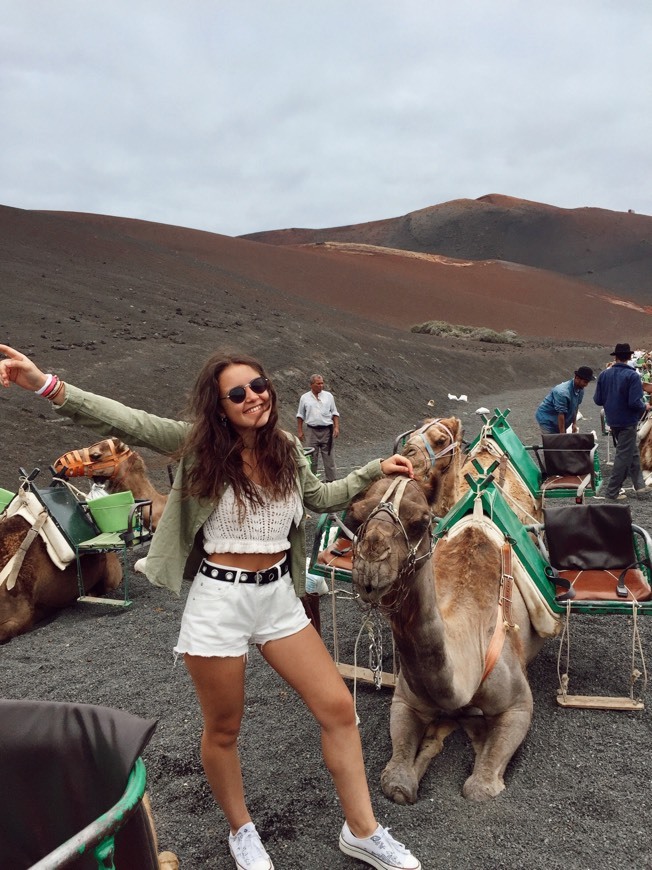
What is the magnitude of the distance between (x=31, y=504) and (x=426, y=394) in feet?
62.1

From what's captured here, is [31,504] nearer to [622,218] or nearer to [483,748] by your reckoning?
[483,748]

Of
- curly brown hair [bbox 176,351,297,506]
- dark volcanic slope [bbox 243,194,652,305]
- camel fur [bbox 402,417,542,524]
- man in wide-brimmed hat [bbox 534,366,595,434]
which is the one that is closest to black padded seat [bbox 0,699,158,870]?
curly brown hair [bbox 176,351,297,506]

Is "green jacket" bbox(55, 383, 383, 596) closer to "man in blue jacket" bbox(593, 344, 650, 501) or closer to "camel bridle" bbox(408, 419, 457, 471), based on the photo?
"camel bridle" bbox(408, 419, 457, 471)

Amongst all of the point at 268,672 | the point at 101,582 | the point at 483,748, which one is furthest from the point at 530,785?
the point at 101,582

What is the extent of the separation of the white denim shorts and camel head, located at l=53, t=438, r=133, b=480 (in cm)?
451

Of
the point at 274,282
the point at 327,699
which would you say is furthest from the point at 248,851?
the point at 274,282

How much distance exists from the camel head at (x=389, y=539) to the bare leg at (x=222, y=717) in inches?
20.5

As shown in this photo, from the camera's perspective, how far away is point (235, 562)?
238 cm

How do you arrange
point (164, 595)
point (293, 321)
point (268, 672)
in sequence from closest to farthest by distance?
point (268, 672) → point (164, 595) → point (293, 321)

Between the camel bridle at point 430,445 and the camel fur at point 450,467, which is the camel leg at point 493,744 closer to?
the camel fur at point 450,467

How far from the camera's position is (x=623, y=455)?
879 centimetres

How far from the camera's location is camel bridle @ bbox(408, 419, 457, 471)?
5.59m

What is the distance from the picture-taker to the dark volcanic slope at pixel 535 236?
93.5m

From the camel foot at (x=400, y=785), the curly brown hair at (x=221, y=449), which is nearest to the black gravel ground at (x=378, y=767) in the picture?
the camel foot at (x=400, y=785)
